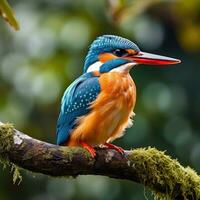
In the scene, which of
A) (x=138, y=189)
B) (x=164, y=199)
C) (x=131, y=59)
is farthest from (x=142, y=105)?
(x=164, y=199)

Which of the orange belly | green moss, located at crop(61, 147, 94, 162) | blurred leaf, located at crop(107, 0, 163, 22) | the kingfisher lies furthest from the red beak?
green moss, located at crop(61, 147, 94, 162)

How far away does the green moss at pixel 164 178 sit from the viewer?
4.21 m

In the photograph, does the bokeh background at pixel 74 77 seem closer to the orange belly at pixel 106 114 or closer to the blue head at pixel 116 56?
the blue head at pixel 116 56

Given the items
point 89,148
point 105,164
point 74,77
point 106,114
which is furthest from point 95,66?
point 74,77

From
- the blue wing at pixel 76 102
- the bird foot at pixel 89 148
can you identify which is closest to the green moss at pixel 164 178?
the bird foot at pixel 89 148

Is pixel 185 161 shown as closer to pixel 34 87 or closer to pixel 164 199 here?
pixel 34 87

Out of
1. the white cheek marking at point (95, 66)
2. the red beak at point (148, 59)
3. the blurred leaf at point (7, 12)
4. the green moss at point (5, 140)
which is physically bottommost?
the green moss at point (5, 140)

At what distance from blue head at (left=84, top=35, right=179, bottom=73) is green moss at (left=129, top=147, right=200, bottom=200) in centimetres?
67

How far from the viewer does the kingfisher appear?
4.53 metres

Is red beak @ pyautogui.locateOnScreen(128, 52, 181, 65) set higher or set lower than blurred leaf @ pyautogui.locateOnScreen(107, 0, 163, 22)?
lower

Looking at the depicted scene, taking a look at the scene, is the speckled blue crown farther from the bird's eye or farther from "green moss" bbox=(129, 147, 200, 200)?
"green moss" bbox=(129, 147, 200, 200)

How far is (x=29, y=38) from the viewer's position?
744 cm

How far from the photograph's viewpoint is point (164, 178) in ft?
13.9

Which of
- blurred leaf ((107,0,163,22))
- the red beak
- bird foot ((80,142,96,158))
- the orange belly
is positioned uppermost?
blurred leaf ((107,0,163,22))
